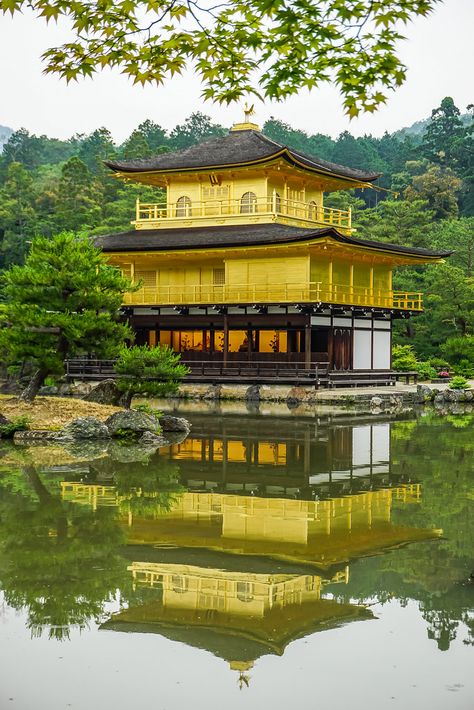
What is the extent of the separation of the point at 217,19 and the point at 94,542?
593 cm

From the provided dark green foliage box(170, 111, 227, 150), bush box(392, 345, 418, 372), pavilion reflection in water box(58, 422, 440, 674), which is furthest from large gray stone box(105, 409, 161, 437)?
dark green foliage box(170, 111, 227, 150)

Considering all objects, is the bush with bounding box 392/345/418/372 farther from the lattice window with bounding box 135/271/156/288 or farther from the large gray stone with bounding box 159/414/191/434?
the large gray stone with bounding box 159/414/191/434

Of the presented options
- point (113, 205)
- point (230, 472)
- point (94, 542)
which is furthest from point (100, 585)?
point (113, 205)

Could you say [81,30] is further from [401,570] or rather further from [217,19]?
[401,570]

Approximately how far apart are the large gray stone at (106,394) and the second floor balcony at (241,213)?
15618mm

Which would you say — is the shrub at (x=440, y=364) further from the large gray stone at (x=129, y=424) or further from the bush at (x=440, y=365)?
the large gray stone at (x=129, y=424)

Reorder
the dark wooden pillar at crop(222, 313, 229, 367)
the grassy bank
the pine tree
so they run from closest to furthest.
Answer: the grassy bank → the pine tree → the dark wooden pillar at crop(222, 313, 229, 367)

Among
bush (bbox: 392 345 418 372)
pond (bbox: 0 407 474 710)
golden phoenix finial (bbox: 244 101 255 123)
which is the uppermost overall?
golden phoenix finial (bbox: 244 101 255 123)

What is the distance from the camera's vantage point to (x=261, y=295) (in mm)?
36625

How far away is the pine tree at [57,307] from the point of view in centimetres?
2319

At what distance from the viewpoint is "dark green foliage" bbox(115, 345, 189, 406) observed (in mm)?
23016

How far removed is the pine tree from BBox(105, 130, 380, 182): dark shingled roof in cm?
1653

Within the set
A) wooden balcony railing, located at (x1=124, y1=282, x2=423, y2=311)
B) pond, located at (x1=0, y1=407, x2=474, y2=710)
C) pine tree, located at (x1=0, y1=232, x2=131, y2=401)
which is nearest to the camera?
pond, located at (x1=0, y1=407, x2=474, y2=710)

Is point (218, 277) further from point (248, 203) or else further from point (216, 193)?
point (216, 193)
